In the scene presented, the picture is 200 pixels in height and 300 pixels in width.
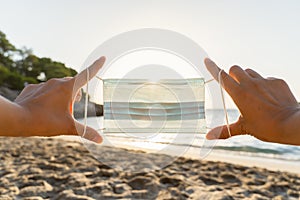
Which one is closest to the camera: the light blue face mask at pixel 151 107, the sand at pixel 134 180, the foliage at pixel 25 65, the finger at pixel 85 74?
the finger at pixel 85 74

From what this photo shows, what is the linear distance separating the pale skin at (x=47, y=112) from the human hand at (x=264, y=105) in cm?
44

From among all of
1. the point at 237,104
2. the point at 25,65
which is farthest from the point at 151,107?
the point at 25,65

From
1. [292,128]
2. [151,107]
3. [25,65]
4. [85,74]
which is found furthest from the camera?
[25,65]

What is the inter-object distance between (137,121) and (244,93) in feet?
1.49

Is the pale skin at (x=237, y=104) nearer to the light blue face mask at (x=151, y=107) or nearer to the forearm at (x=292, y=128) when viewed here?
the forearm at (x=292, y=128)

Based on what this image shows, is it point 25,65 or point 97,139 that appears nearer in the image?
point 97,139

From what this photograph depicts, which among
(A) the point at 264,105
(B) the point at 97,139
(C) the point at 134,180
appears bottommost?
(C) the point at 134,180

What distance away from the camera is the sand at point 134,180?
239 cm

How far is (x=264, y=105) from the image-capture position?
0.98 meters

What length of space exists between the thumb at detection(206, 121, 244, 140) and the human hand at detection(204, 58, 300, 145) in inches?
0.5

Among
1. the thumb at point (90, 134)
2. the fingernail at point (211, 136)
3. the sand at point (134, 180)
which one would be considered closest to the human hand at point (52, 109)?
the thumb at point (90, 134)

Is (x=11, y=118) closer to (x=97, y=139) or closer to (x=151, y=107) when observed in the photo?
(x=97, y=139)

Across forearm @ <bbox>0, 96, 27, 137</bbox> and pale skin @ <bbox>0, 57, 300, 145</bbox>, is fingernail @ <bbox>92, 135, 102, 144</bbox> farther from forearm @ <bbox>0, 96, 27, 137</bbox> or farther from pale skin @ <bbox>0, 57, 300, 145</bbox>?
forearm @ <bbox>0, 96, 27, 137</bbox>

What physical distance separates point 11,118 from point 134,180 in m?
1.77
